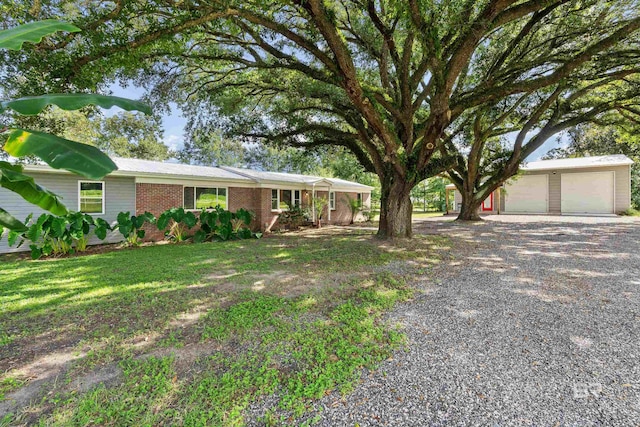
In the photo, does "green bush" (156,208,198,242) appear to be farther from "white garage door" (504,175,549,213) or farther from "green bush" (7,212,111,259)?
"white garage door" (504,175,549,213)

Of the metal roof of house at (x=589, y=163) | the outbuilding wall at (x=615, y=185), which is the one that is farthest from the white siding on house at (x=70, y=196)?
the outbuilding wall at (x=615, y=185)

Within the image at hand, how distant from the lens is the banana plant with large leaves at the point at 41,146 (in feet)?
4.97

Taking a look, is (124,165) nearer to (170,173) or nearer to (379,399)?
(170,173)

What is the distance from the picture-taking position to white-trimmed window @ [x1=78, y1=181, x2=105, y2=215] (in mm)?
→ 10313

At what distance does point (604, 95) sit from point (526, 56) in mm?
5737

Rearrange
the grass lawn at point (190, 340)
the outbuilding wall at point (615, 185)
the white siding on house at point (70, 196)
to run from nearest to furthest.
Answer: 1. the grass lawn at point (190, 340)
2. the white siding on house at point (70, 196)
3. the outbuilding wall at point (615, 185)

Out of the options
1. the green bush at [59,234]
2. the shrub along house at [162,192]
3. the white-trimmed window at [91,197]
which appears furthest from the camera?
the white-trimmed window at [91,197]

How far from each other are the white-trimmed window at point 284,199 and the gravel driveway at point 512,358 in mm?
11095

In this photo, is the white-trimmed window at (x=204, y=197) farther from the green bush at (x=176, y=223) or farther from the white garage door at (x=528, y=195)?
the white garage door at (x=528, y=195)

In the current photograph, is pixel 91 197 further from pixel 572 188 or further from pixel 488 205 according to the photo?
A: pixel 572 188

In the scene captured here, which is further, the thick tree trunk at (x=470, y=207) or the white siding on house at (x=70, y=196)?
the thick tree trunk at (x=470, y=207)

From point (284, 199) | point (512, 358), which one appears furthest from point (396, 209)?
point (284, 199)

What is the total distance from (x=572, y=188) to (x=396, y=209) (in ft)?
58.0

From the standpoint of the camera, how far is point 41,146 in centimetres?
155
